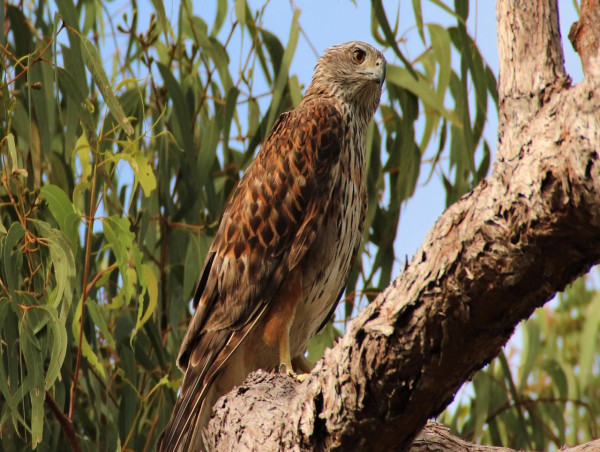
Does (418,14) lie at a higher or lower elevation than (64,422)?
higher

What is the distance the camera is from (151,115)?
411 cm

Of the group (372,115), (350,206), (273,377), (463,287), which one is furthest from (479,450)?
(372,115)

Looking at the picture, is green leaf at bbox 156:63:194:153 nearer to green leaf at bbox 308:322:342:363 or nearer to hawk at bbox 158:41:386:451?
hawk at bbox 158:41:386:451

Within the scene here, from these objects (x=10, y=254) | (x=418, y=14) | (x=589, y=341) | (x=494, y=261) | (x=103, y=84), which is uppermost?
(x=418, y=14)

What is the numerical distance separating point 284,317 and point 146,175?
774 mm

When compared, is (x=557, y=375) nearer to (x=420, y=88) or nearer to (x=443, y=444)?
(x=420, y=88)

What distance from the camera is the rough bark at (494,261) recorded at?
1520 mm

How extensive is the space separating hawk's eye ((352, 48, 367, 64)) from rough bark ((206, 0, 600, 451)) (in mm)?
2186

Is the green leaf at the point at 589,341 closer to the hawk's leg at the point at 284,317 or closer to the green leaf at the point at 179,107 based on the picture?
the hawk's leg at the point at 284,317

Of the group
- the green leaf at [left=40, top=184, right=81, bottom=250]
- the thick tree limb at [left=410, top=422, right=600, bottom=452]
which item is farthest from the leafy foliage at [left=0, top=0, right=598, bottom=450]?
the thick tree limb at [left=410, top=422, right=600, bottom=452]

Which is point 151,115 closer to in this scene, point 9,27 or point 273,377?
point 9,27

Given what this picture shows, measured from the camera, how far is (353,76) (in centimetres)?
386

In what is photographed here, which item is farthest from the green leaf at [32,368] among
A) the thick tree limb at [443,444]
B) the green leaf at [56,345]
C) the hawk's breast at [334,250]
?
the thick tree limb at [443,444]

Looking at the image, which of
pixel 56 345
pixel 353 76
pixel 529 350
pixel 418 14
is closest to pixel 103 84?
pixel 56 345
